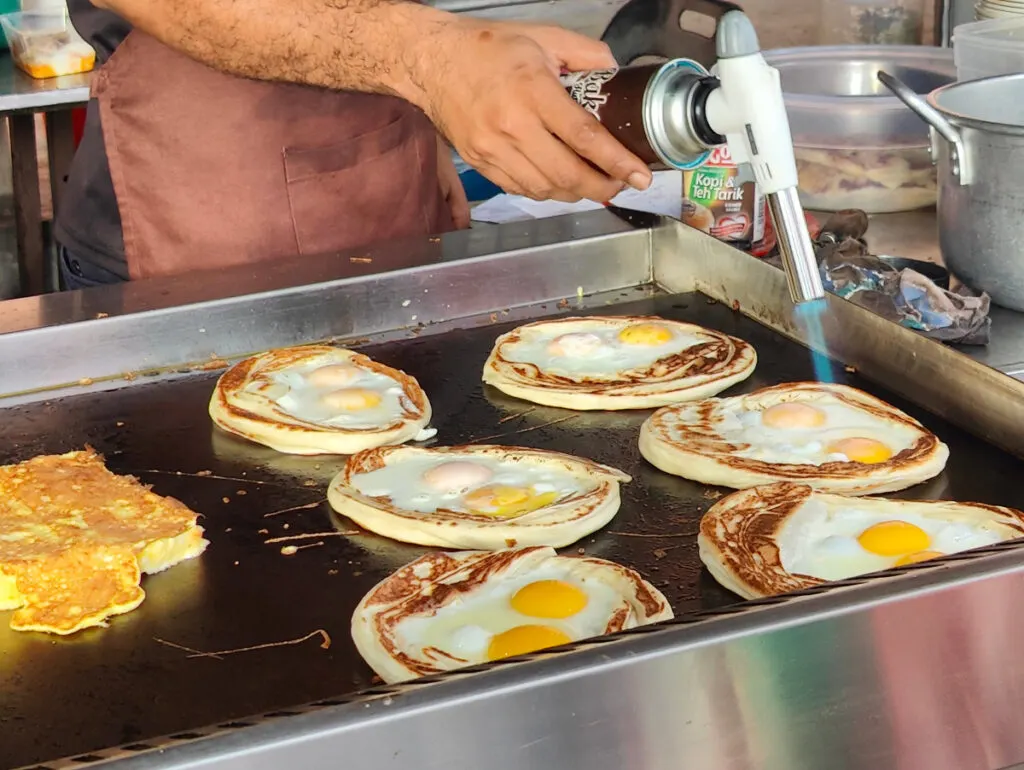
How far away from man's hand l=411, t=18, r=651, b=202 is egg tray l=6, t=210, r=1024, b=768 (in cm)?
52

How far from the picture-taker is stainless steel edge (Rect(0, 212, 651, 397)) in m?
2.69

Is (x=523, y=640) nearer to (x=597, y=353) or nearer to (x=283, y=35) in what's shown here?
(x=597, y=353)

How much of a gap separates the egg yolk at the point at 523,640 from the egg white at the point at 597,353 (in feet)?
3.04

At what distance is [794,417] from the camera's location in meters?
2.46

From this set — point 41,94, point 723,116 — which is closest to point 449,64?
point 723,116

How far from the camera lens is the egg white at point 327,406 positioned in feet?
8.33

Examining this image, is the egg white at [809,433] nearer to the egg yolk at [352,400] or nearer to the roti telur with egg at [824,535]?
the roti telur with egg at [824,535]

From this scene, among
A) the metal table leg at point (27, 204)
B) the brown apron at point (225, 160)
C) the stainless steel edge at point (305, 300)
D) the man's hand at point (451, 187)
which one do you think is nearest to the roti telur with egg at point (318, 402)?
the stainless steel edge at point (305, 300)

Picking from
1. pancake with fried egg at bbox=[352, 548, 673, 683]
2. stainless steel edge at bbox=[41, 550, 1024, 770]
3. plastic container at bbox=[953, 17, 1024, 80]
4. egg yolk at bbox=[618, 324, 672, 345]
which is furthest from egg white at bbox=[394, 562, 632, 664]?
plastic container at bbox=[953, 17, 1024, 80]

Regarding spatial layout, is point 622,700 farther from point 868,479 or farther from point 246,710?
point 868,479

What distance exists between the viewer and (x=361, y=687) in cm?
178

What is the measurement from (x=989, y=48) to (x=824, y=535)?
208cm

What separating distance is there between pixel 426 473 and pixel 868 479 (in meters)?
0.78

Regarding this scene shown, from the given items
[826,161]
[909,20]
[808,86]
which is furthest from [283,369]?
[909,20]
